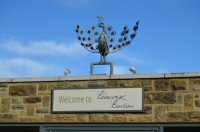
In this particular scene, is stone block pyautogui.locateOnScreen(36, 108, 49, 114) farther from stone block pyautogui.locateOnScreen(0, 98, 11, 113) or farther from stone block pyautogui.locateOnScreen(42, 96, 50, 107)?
stone block pyautogui.locateOnScreen(0, 98, 11, 113)

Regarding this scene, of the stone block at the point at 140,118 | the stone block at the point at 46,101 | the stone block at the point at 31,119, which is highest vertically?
the stone block at the point at 46,101

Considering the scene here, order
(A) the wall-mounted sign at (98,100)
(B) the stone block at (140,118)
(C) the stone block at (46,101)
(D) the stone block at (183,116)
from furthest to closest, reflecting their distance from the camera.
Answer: (C) the stone block at (46,101) → (A) the wall-mounted sign at (98,100) → (B) the stone block at (140,118) → (D) the stone block at (183,116)

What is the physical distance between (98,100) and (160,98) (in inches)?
69.4

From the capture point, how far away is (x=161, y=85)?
12.5m

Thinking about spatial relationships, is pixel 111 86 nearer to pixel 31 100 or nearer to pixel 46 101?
pixel 46 101

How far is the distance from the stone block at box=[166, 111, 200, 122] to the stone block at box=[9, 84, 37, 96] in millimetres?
4057

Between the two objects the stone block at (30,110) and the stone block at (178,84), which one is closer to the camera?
the stone block at (178,84)

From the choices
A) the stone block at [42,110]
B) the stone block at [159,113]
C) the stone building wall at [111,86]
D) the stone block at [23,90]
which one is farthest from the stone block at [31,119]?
the stone block at [159,113]

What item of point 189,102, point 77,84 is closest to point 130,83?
point 77,84

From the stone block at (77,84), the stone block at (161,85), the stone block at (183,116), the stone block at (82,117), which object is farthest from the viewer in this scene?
Answer: the stone block at (77,84)

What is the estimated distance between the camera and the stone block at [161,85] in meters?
12.5

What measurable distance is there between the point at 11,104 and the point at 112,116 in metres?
3.13

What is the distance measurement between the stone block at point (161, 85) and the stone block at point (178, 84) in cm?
14

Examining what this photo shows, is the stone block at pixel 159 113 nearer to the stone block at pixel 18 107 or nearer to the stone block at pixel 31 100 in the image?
the stone block at pixel 31 100
